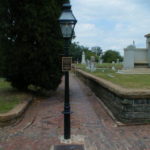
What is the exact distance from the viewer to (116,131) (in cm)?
500

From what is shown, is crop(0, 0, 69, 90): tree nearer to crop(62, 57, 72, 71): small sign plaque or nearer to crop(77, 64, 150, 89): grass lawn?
crop(77, 64, 150, 89): grass lawn

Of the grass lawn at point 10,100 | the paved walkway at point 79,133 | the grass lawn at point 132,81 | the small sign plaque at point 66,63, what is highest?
the small sign plaque at point 66,63

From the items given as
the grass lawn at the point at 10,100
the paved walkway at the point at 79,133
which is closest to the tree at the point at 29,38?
the grass lawn at the point at 10,100

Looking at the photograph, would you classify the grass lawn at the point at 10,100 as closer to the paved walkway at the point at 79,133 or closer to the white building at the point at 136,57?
the paved walkway at the point at 79,133

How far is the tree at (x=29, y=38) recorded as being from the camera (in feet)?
26.5

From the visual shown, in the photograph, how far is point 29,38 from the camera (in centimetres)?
833

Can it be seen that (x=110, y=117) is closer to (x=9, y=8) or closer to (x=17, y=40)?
(x=17, y=40)

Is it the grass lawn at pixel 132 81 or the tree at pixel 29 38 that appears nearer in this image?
the grass lawn at pixel 132 81

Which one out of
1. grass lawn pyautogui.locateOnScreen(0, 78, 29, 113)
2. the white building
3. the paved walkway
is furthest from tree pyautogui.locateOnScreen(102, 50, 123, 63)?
the paved walkway

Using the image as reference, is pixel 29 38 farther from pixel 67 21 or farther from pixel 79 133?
pixel 79 133

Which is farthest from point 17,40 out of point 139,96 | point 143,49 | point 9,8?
point 143,49

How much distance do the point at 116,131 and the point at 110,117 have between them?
1.18 meters

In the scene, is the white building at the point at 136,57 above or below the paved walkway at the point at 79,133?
above

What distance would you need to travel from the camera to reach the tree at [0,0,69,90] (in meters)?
8.08
